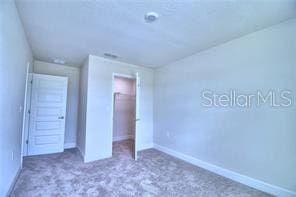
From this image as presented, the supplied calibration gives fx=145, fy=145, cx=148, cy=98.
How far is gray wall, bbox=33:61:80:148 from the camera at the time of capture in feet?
14.6

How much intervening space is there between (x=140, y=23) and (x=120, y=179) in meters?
2.67

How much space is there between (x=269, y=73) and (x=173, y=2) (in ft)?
6.19

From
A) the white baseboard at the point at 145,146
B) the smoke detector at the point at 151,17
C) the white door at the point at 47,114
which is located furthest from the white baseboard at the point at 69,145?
the smoke detector at the point at 151,17

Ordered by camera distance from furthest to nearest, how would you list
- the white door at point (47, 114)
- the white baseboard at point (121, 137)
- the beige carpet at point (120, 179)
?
the white baseboard at point (121, 137) → the white door at point (47, 114) → the beige carpet at point (120, 179)

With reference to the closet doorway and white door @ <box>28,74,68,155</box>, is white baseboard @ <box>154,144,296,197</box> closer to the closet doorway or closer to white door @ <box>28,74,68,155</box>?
the closet doorway

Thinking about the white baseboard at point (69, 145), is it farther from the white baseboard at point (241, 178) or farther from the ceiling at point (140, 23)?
the white baseboard at point (241, 178)

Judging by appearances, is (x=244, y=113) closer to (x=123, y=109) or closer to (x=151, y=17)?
(x=151, y=17)

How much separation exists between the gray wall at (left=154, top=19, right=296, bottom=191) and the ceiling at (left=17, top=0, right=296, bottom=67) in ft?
0.98

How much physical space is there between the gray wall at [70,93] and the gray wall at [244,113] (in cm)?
317

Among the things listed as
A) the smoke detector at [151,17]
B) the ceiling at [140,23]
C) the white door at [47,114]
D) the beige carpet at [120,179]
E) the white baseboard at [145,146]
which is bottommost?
the beige carpet at [120,179]

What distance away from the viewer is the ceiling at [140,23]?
73.0 inches

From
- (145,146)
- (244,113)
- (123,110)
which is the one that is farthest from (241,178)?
(123,110)

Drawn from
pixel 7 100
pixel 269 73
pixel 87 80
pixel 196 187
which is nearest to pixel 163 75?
pixel 87 80

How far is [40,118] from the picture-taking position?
397cm
